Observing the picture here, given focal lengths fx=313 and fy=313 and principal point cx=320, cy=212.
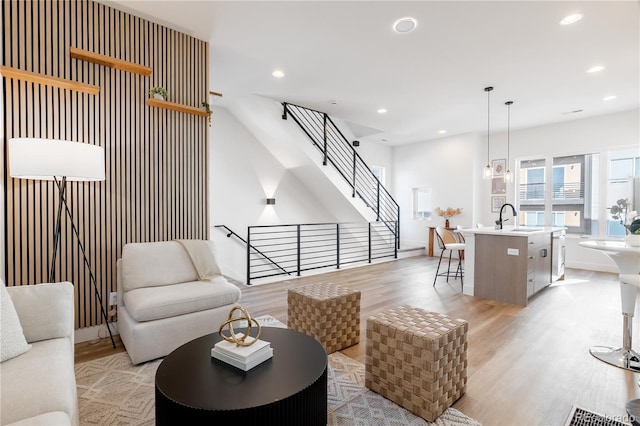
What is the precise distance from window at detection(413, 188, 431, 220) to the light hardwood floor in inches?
130

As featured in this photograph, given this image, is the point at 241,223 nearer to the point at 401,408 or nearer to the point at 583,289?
the point at 401,408

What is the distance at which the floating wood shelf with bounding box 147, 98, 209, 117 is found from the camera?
3.18 m

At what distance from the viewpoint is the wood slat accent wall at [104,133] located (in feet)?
8.56

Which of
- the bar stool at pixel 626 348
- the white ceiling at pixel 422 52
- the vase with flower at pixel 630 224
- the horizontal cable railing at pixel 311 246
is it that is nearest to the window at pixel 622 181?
the white ceiling at pixel 422 52

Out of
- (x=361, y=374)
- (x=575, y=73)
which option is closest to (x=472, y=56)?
(x=575, y=73)

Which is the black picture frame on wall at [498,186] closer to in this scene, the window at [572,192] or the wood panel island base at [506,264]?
the window at [572,192]

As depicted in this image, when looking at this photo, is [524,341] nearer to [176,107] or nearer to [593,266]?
[176,107]

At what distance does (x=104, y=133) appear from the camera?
299cm

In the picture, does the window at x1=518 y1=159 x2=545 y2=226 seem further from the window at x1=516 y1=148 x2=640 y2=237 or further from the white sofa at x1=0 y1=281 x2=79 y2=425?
the white sofa at x1=0 y1=281 x2=79 y2=425

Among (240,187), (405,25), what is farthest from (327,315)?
(240,187)

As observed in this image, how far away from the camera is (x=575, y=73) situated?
13.7 feet

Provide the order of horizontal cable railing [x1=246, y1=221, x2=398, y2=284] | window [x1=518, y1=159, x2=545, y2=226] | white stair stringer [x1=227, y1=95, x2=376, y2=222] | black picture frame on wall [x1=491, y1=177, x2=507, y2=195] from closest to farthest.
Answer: white stair stringer [x1=227, y1=95, x2=376, y2=222] → horizontal cable railing [x1=246, y1=221, x2=398, y2=284] → window [x1=518, y1=159, x2=545, y2=226] → black picture frame on wall [x1=491, y1=177, x2=507, y2=195]

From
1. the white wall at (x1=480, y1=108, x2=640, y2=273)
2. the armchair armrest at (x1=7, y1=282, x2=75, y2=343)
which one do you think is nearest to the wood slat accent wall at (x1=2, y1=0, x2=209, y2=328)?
the armchair armrest at (x1=7, y1=282, x2=75, y2=343)

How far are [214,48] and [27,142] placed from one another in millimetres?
2242
